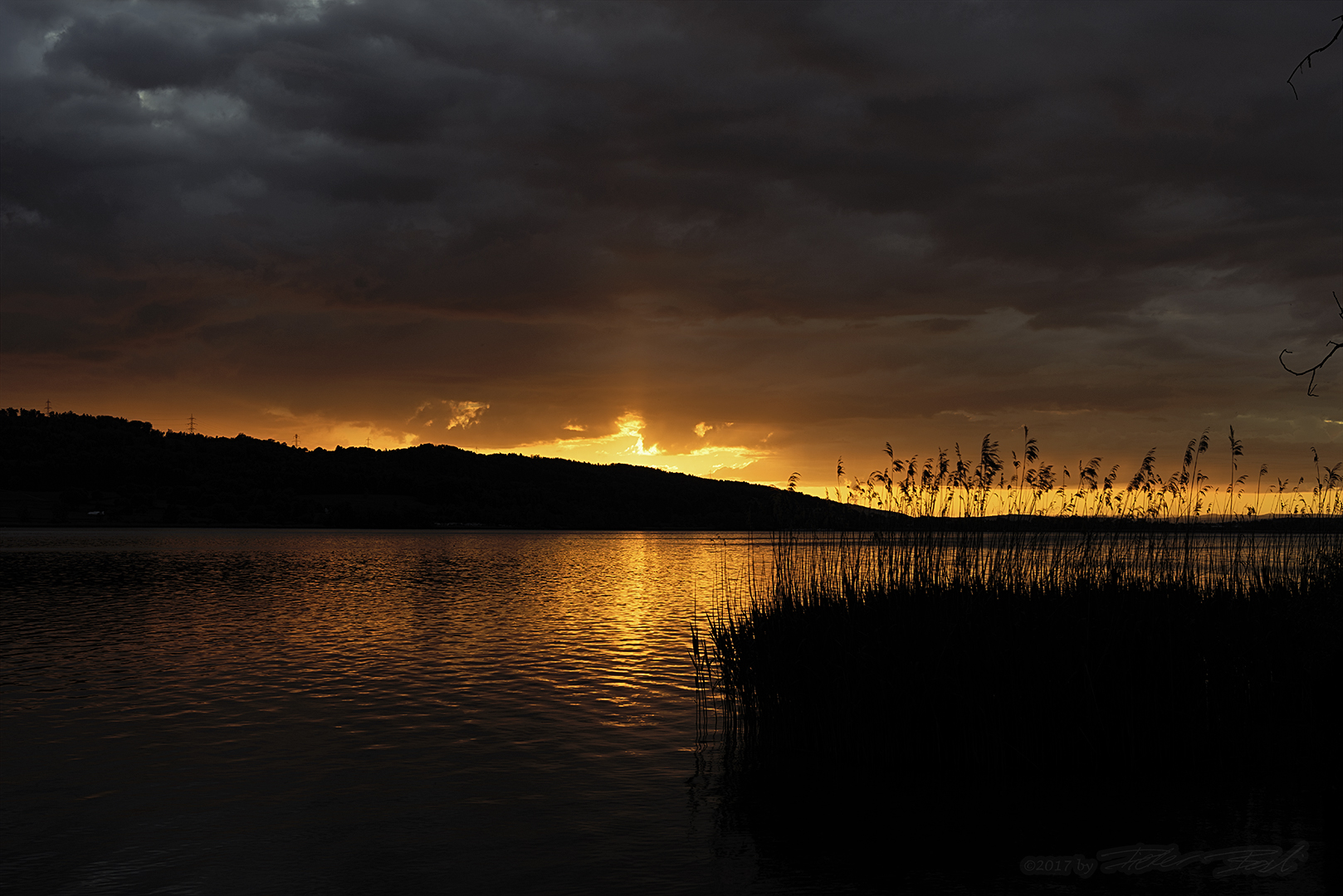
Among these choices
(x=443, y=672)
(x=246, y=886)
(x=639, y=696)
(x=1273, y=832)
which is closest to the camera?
(x=246, y=886)

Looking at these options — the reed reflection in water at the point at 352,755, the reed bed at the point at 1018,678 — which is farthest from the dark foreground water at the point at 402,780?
the reed bed at the point at 1018,678

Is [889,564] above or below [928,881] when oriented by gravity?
above

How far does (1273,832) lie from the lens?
11.3 meters

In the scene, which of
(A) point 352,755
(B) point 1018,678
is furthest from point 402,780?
(B) point 1018,678

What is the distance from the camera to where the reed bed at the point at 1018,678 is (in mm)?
13812

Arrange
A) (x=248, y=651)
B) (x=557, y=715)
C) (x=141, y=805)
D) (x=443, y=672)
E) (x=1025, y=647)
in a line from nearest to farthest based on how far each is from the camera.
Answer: (x=141, y=805) < (x=1025, y=647) < (x=557, y=715) < (x=443, y=672) < (x=248, y=651)

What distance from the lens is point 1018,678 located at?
13.7m

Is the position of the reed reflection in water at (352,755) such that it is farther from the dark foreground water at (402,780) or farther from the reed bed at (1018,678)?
the reed bed at (1018,678)

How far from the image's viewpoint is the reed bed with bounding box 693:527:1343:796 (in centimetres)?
1381

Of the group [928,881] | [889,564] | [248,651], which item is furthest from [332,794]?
[248,651]

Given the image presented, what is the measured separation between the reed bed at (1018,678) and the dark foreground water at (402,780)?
1.34 m

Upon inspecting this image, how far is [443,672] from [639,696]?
6091mm

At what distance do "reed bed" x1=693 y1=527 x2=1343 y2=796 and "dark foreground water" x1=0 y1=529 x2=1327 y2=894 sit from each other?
1342 mm

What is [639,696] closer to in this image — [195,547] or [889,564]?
[889,564]
